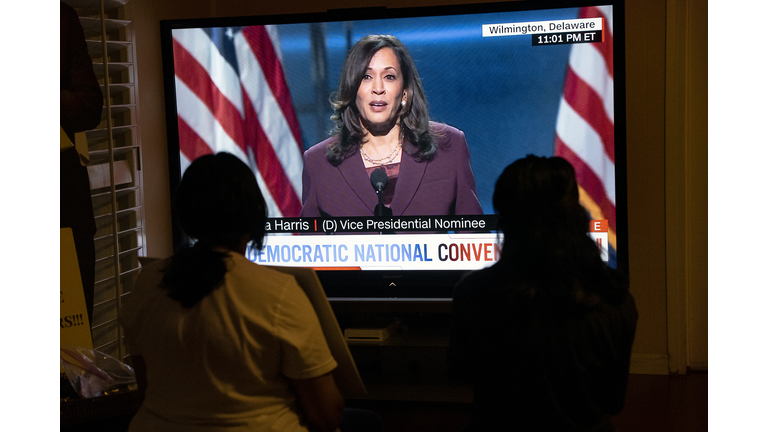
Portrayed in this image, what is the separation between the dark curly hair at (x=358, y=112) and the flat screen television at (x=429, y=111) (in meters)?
0.03

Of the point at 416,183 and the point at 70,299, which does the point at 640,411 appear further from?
the point at 70,299

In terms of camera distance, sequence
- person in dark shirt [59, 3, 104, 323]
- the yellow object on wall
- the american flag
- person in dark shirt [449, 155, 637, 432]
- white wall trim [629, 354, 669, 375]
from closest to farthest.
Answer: person in dark shirt [449, 155, 637, 432] → the yellow object on wall → person in dark shirt [59, 3, 104, 323] → the american flag → white wall trim [629, 354, 669, 375]

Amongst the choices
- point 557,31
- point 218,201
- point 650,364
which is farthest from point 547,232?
point 650,364

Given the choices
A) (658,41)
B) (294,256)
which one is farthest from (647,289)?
(294,256)

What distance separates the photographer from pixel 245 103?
10.6ft

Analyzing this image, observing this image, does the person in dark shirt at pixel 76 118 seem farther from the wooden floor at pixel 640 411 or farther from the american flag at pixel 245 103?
the wooden floor at pixel 640 411

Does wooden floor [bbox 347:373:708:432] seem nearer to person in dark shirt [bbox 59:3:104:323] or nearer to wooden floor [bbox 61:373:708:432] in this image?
wooden floor [bbox 61:373:708:432]

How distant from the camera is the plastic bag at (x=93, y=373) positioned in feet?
6.36

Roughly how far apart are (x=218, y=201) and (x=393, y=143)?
1.64m

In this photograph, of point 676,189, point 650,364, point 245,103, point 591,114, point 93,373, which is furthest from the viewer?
point 650,364

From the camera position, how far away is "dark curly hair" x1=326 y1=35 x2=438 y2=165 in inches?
122

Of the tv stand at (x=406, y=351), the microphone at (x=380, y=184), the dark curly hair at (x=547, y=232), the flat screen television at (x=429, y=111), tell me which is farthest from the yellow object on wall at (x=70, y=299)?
the dark curly hair at (x=547, y=232)

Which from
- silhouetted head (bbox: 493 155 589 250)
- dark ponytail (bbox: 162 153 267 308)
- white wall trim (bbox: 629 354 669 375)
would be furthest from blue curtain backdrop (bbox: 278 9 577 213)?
dark ponytail (bbox: 162 153 267 308)

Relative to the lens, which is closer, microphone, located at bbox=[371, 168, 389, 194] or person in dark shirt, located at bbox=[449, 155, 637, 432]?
person in dark shirt, located at bbox=[449, 155, 637, 432]
